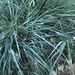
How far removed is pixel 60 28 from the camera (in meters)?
3.12

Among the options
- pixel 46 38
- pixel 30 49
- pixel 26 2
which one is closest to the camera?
pixel 30 49

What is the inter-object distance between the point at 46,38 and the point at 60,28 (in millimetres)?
247

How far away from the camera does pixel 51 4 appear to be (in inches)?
130

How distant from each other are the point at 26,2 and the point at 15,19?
1.24ft

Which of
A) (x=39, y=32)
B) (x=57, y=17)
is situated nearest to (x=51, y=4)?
(x=57, y=17)

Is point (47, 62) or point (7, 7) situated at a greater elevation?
point (7, 7)

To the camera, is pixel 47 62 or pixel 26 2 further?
pixel 26 2

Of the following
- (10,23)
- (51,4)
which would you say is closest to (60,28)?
(51,4)

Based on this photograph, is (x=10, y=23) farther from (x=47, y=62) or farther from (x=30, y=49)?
(x=47, y=62)

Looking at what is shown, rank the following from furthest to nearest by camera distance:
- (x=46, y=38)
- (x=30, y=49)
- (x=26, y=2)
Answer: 1. (x=26, y=2)
2. (x=46, y=38)
3. (x=30, y=49)

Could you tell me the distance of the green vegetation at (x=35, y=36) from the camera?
2.78 metres

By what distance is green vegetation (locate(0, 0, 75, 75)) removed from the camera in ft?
9.12

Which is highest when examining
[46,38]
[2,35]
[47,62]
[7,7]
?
[7,7]

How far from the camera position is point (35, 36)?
117 inches
